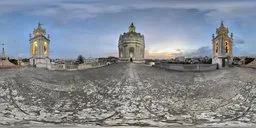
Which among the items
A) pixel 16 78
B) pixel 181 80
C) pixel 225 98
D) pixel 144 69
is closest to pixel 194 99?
pixel 225 98

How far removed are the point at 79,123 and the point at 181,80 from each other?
11.8 m

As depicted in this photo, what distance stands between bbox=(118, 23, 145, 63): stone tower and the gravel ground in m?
22.5

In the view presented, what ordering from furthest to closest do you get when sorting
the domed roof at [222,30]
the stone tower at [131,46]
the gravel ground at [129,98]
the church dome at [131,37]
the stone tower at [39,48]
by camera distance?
the church dome at [131,37] < the stone tower at [131,46] < the stone tower at [39,48] < the domed roof at [222,30] < the gravel ground at [129,98]

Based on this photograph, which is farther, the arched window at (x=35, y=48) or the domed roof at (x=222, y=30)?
the arched window at (x=35, y=48)

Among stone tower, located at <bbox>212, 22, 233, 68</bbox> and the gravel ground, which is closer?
the gravel ground

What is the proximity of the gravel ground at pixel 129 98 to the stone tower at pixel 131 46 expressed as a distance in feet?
73.9

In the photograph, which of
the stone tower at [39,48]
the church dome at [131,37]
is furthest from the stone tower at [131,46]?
the stone tower at [39,48]

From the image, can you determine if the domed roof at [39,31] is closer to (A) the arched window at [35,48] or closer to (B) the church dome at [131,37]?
(A) the arched window at [35,48]

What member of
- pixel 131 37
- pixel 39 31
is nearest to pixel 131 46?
pixel 131 37

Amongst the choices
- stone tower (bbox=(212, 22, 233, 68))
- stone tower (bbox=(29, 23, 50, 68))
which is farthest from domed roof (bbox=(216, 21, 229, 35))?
stone tower (bbox=(29, 23, 50, 68))

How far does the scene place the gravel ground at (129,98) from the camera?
23.6 meters

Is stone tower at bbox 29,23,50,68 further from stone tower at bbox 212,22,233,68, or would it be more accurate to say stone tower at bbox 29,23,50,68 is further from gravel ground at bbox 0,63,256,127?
stone tower at bbox 212,22,233,68

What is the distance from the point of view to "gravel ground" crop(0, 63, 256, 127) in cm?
2356

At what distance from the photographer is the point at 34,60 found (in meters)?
41.0
